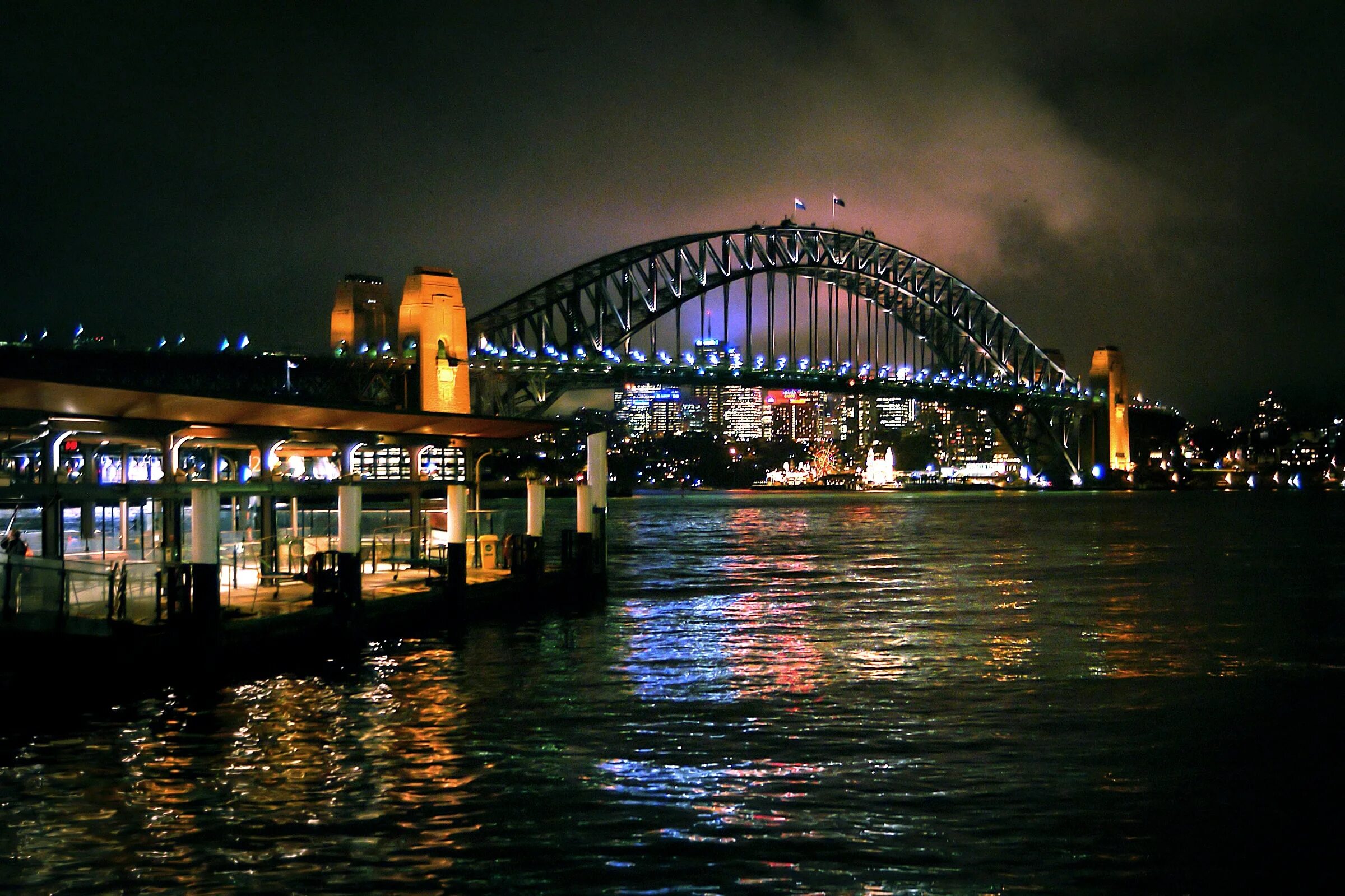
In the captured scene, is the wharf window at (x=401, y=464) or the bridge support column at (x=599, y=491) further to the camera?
the wharf window at (x=401, y=464)

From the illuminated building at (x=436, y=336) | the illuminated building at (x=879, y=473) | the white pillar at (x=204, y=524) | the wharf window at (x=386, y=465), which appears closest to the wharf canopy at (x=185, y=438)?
the white pillar at (x=204, y=524)

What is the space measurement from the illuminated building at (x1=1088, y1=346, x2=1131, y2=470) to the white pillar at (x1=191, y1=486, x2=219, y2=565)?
408ft

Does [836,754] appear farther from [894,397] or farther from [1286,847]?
[894,397]

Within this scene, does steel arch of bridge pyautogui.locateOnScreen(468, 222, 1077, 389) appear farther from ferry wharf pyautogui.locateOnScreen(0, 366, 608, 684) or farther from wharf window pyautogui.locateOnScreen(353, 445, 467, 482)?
ferry wharf pyautogui.locateOnScreen(0, 366, 608, 684)

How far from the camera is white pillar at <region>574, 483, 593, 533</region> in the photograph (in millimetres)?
26875

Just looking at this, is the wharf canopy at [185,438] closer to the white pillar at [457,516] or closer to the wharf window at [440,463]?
the white pillar at [457,516]

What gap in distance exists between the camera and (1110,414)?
5212 inches

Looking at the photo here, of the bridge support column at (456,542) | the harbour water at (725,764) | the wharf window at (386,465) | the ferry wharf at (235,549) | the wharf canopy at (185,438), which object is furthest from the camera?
the wharf window at (386,465)

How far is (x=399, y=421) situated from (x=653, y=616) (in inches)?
211

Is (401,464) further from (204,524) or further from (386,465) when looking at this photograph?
(204,524)

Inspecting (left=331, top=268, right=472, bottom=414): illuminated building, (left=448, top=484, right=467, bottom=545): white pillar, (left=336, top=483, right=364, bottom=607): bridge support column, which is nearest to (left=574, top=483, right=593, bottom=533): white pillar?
(left=448, top=484, right=467, bottom=545): white pillar

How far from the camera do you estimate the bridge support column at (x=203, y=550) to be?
1485cm

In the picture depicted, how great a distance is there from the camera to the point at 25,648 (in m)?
13.6

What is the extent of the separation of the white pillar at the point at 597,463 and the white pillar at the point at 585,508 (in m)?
0.09
